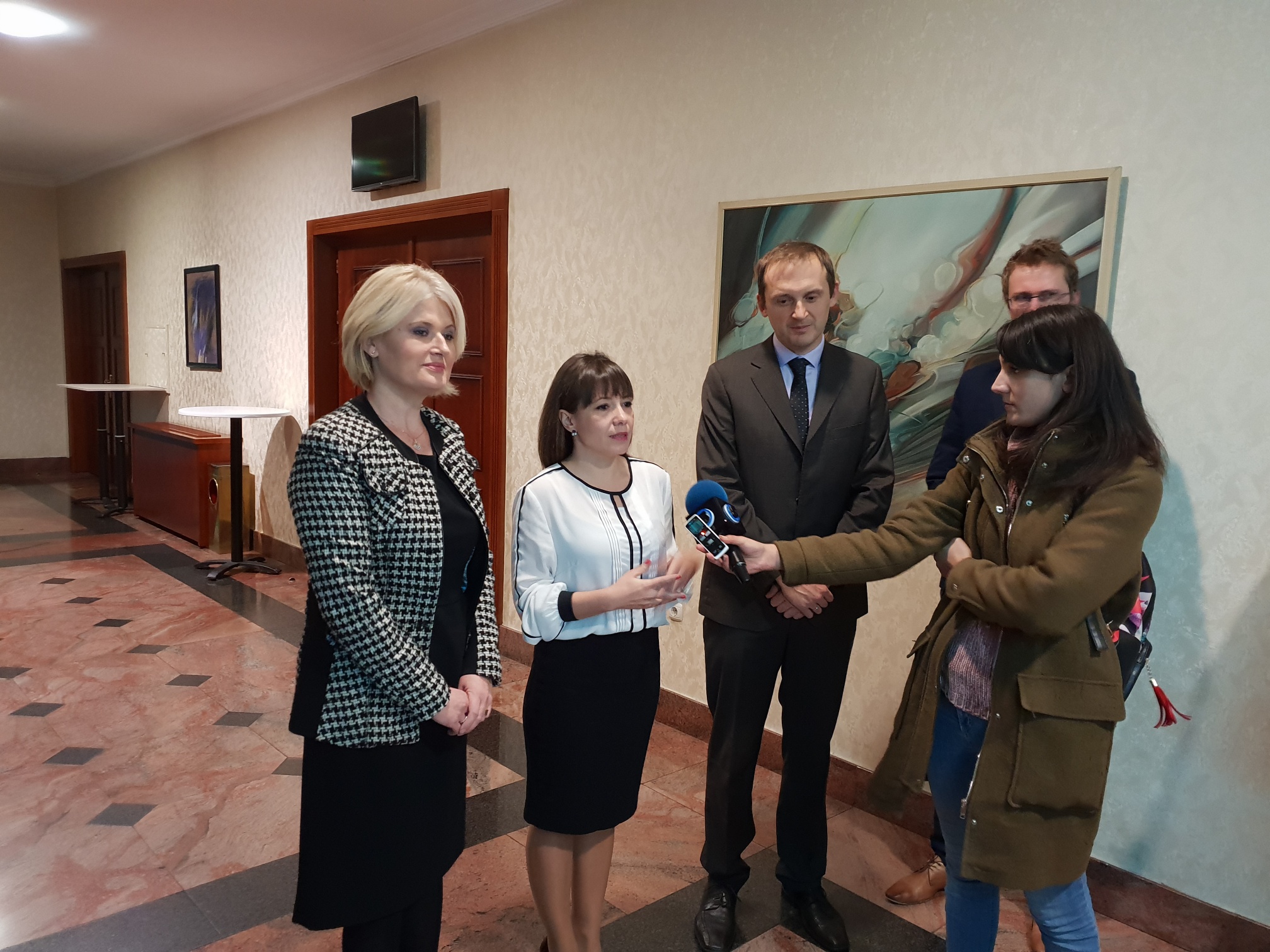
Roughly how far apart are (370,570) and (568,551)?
451 mm

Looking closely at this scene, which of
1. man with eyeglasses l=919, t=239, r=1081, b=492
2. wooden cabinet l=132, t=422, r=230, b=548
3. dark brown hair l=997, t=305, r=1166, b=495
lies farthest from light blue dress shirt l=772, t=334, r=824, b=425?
wooden cabinet l=132, t=422, r=230, b=548

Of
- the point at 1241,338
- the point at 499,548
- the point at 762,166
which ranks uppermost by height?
the point at 762,166

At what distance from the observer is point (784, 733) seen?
92.0 inches

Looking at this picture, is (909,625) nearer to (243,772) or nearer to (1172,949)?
(1172,949)

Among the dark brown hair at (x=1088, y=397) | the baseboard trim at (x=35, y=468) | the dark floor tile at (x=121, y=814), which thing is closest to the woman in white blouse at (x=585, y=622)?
the dark brown hair at (x=1088, y=397)

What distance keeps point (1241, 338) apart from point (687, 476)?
1.93 meters

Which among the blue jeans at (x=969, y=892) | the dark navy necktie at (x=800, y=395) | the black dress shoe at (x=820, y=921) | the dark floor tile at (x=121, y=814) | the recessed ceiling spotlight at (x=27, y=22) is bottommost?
the dark floor tile at (x=121, y=814)

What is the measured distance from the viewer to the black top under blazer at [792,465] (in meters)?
2.27

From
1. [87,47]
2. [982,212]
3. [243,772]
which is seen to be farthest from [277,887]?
[87,47]

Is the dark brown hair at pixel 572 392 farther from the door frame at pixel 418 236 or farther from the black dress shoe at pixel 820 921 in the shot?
the door frame at pixel 418 236

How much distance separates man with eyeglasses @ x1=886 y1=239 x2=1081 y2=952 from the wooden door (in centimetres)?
885

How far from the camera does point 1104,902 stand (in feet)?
8.42

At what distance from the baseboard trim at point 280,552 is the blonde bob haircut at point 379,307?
471cm

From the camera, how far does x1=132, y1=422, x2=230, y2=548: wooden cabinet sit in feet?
22.3
